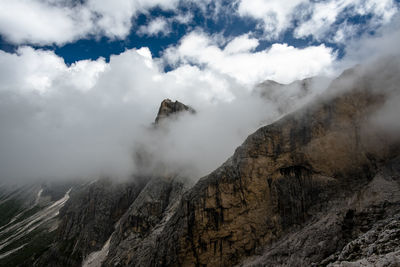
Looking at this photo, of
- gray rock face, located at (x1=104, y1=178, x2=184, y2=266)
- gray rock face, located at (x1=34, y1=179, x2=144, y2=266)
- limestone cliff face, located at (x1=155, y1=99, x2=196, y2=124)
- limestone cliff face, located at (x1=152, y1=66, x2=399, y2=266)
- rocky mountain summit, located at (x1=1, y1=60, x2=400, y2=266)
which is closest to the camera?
rocky mountain summit, located at (x1=1, y1=60, x2=400, y2=266)

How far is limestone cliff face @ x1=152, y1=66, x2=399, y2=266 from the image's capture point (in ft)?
180

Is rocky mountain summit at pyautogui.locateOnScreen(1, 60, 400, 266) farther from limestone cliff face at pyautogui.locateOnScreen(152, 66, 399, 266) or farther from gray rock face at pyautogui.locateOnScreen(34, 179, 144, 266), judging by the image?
gray rock face at pyautogui.locateOnScreen(34, 179, 144, 266)

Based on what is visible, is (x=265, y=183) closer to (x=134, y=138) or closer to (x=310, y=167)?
(x=310, y=167)

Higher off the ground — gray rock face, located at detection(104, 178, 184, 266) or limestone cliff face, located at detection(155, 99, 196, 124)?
limestone cliff face, located at detection(155, 99, 196, 124)

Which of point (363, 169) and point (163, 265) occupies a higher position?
point (363, 169)

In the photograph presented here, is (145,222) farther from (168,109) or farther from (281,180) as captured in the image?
(168,109)

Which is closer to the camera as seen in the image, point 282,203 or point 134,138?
point 282,203

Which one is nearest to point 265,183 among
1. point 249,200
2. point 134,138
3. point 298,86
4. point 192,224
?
point 249,200

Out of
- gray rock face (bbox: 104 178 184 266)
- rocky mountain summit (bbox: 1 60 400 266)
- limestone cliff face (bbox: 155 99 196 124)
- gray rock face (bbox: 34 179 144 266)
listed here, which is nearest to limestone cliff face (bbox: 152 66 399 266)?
rocky mountain summit (bbox: 1 60 400 266)

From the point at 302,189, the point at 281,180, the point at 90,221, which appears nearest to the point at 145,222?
the point at 90,221

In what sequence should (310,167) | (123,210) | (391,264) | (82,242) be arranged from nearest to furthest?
(391,264)
(310,167)
(82,242)
(123,210)

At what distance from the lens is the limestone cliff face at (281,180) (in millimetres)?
54938

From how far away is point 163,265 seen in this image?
6244 cm

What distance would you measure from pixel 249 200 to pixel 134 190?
3879 inches
